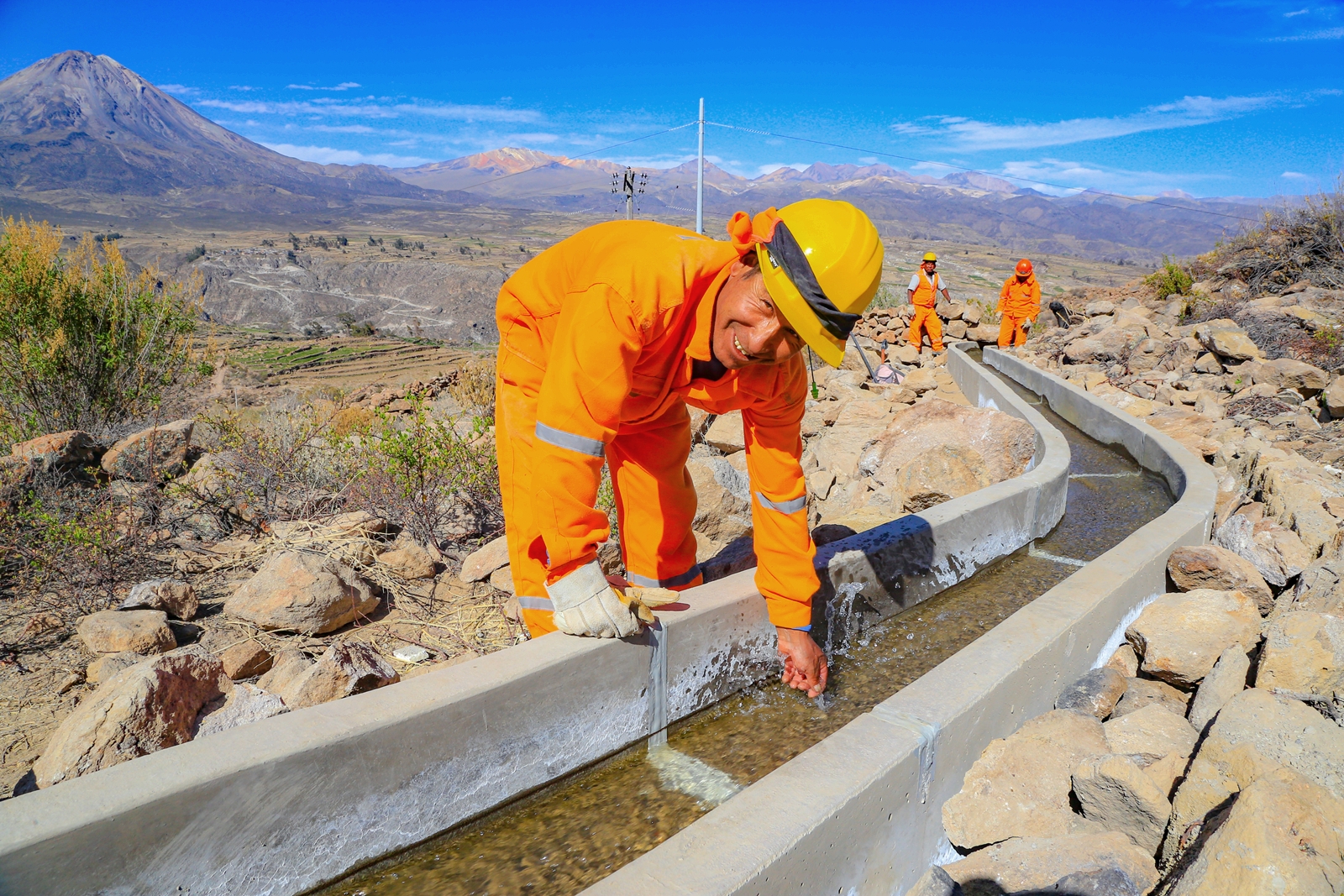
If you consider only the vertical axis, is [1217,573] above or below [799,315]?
below

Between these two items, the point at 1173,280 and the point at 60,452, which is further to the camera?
the point at 1173,280

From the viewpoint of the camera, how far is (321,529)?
4.11 meters

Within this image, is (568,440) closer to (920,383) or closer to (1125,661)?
(1125,661)

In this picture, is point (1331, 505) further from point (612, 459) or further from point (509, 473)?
point (509, 473)

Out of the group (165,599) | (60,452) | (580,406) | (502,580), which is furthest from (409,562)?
(60,452)

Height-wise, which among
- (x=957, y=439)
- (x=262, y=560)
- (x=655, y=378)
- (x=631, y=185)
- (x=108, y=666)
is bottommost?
(x=262, y=560)

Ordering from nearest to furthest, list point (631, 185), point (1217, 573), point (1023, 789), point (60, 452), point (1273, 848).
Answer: point (1273, 848) < point (1023, 789) < point (1217, 573) < point (60, 452) < point (631, 185)

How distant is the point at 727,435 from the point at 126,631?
407cm

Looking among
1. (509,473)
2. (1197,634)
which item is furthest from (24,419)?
(1197,634)

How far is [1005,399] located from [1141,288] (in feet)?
37.0

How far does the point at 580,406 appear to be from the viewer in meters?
1.99

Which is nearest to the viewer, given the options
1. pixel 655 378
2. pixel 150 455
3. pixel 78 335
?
pixel 655 378

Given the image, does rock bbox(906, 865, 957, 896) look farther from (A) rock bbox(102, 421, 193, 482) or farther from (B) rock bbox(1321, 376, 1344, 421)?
(B) rock bbox(1321, 376, 1344, 421)

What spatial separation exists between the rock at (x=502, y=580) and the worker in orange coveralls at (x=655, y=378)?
3.42 feet
